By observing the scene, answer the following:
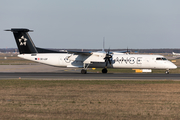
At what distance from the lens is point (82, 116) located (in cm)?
1154

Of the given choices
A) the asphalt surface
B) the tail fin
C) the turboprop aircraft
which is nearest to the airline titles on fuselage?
the turboprop aircraft

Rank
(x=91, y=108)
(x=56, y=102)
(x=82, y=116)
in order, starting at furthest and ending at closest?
(x=56, y=102), (x=91, y=108), (x=82, y=116)

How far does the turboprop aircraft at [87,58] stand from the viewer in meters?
39.3

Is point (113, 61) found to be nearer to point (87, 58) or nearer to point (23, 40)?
point (87, 58)

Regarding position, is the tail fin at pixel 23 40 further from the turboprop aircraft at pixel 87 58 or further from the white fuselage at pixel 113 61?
the white fuselage at pixel 113 61

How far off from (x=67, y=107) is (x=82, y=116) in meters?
2.21

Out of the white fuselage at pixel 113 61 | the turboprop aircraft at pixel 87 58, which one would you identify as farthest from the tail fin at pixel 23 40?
the white fuselage at pixel 113 61

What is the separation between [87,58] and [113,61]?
4.26 meters

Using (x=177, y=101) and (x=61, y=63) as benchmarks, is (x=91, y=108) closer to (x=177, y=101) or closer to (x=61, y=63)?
(x=177, y=101)

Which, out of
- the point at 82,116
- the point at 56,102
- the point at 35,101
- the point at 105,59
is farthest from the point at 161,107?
the point at 105,59

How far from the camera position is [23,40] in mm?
41281

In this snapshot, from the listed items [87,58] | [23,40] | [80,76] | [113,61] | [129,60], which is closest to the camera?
[80,76]

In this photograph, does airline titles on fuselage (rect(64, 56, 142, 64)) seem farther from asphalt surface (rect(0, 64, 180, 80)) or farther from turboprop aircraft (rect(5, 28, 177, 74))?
asphalt surface (rect(0, 64, 180, 80))

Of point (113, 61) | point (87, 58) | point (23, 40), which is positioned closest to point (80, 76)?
point (87, 58)
